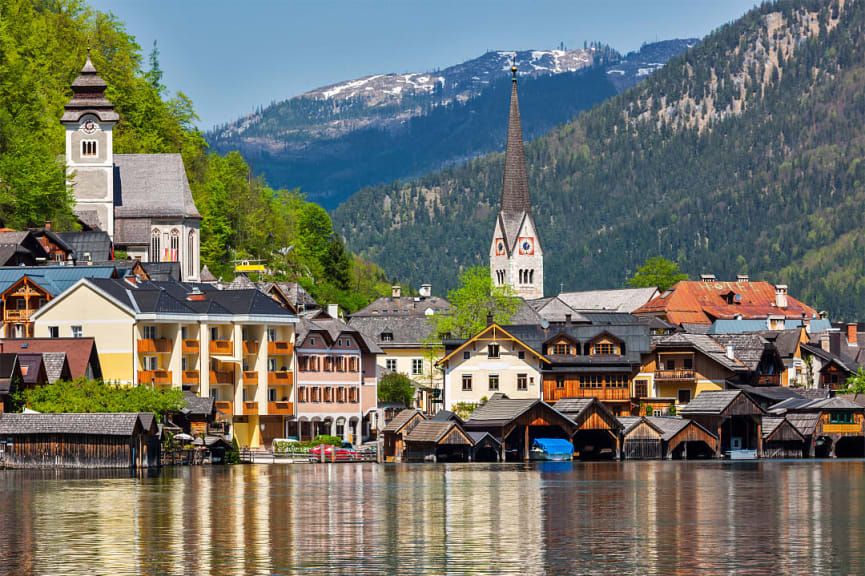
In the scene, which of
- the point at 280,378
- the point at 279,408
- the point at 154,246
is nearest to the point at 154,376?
the point at 279,408

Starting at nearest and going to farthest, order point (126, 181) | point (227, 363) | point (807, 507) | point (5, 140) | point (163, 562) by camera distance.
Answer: point (163, 562) < point (807, 507) < point (227, 363) < point (5, 140) < point (126, 181)

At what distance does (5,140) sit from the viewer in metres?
134

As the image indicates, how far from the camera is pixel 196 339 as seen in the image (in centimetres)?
11206

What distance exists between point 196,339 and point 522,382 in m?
27.0

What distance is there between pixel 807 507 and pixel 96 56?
10805 centimetres

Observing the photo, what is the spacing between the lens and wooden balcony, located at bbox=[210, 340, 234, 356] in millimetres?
113312

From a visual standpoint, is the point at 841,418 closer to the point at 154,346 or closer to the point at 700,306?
the point at 154,346

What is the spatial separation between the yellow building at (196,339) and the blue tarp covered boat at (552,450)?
1774 centimetres

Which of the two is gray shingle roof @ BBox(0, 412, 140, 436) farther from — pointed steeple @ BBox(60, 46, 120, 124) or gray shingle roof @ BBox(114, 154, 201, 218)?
pointed steeple @ BBox(60, 46, 120, 124)

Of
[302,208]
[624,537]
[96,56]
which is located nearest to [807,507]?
[624,537]

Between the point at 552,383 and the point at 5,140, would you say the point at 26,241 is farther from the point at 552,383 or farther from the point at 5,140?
the point at 552,383

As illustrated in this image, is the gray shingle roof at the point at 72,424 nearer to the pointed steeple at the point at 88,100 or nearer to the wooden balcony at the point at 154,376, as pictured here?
the wooden balcony at the point at 154,376

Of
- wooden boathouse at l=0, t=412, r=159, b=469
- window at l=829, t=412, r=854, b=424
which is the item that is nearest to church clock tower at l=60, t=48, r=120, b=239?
wooden boathouse at l=0, t=412, r=159, b=469

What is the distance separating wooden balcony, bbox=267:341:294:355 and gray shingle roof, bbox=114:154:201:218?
30710 mm
